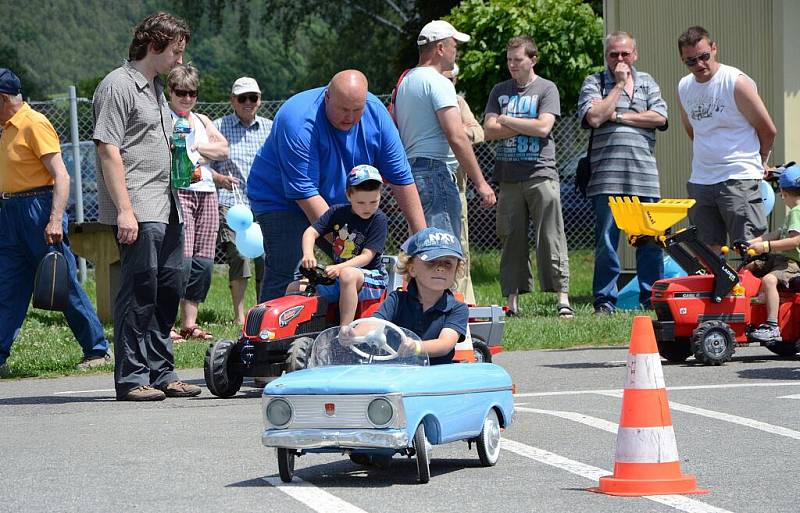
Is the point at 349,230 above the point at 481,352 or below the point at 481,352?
above

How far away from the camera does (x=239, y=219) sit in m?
14.1

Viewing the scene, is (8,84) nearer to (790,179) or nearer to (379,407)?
(790,179)

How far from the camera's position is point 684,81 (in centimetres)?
1266

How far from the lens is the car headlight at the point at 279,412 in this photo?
6.59m

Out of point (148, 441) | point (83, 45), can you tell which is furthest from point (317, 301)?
point (83, 45)

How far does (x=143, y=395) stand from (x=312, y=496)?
11.8ft

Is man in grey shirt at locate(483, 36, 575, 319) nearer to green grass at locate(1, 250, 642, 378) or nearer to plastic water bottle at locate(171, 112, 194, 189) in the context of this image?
green grass at locate(1, 250, 642, 378)

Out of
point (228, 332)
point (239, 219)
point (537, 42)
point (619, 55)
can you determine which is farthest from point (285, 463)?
point (537, 42)

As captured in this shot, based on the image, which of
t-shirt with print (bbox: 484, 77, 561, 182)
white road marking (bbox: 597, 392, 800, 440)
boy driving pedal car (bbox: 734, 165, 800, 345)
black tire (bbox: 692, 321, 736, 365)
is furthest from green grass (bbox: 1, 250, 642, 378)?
white road marking (bbox: 597, 392, 800, 440)

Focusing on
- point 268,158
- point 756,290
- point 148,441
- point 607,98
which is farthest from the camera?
point 607,98

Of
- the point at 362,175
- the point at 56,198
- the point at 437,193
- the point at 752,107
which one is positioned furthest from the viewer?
the point at 752,107

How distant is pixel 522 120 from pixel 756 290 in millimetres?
3480

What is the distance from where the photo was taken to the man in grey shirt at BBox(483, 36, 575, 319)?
568 inches

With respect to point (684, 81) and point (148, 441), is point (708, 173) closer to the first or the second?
point (684, 81)
